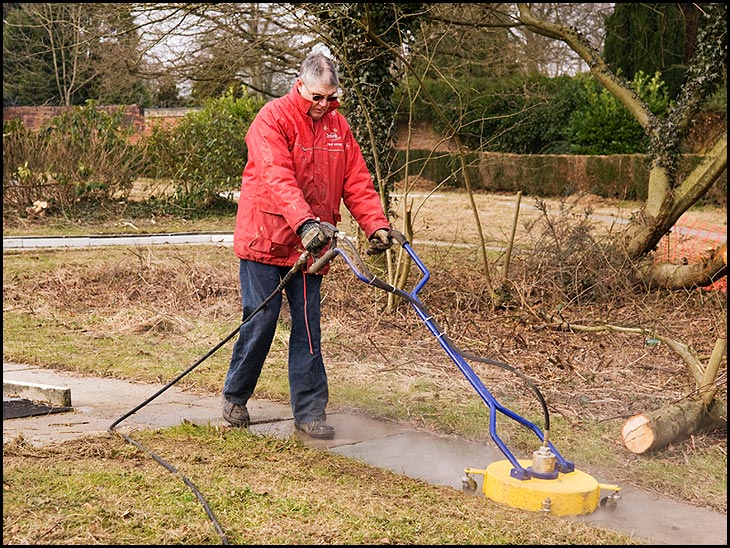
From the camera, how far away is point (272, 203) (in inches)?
196

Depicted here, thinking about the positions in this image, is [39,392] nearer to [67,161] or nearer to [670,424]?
[670,424]

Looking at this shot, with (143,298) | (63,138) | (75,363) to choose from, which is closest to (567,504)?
(75,363)

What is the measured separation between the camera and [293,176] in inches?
189

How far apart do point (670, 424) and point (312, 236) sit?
2.07 meters

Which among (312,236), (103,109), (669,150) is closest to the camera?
(312,236)

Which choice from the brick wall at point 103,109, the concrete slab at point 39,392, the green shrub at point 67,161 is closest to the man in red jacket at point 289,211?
the concrete slab at point 39,392

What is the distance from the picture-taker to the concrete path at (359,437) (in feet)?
12.7

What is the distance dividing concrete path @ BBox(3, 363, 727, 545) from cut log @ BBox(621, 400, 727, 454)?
1.34 feet

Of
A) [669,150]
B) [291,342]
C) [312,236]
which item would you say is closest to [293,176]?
[312,236]

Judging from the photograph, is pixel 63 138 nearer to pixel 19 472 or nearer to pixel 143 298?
pixel 143 298

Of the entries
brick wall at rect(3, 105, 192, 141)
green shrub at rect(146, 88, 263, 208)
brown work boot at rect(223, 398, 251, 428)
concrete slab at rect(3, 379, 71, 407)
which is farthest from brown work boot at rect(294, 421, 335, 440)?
brick wall at rect(3, 105, 192, 141)

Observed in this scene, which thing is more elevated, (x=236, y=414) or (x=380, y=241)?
(x=380, y=241)

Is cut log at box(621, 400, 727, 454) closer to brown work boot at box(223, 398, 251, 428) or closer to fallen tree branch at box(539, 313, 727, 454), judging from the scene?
fallen tree branch at box(539, 313, 727, 454)

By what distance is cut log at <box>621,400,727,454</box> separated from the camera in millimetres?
4750
